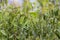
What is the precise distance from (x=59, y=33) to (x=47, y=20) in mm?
205

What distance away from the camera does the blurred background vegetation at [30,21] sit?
88.0 inches

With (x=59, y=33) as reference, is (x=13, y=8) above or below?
above

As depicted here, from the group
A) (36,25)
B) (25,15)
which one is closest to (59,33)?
(36,25)

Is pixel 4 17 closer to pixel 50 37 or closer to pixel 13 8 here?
pixel 13 8

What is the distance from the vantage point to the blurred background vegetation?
224 cm

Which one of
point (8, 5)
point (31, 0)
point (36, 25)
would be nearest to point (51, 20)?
point (36, 25)

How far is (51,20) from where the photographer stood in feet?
7.54

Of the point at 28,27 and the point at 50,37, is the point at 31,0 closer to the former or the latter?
the point at 28,27

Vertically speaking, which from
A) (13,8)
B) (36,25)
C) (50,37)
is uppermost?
(13,8)

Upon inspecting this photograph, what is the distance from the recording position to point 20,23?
7.38 ft

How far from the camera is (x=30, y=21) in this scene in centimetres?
227

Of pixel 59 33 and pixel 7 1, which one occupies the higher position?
pixel 7 1

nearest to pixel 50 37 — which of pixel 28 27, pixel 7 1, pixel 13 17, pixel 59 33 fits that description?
pixel 59 33

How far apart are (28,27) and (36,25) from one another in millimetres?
103
